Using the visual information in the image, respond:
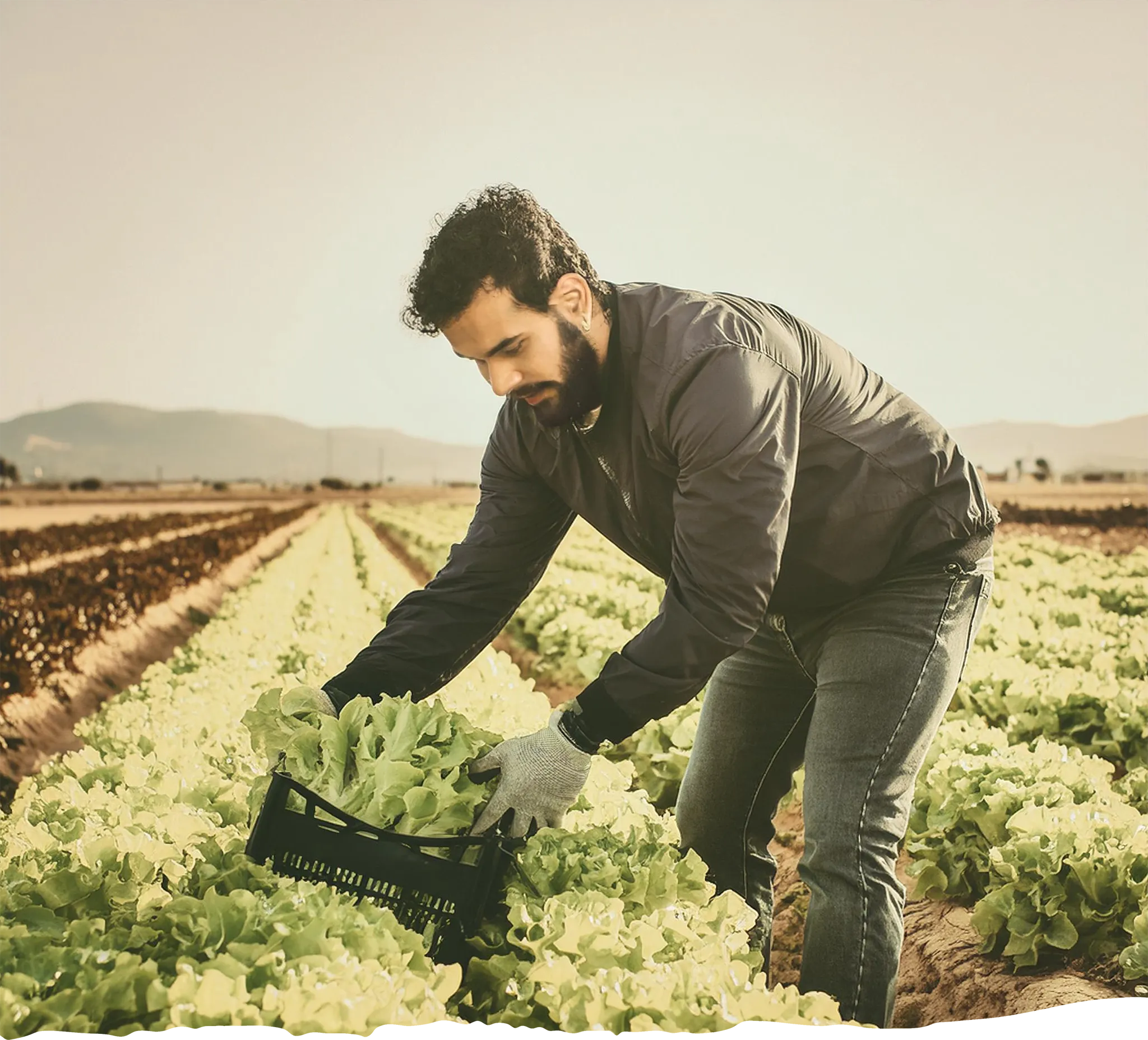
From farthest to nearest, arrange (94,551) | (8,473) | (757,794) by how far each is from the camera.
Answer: (8,473) < (94,551) < (757,794)

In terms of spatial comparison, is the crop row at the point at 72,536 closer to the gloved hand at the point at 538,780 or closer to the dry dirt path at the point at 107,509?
the dry dirt path at the point at 107,509

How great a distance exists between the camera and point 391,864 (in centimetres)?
237

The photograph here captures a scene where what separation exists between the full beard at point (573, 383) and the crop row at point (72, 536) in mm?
21945

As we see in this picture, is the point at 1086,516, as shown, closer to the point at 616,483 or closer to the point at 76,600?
the point at 76,600

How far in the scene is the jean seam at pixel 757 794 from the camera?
326 centimetres

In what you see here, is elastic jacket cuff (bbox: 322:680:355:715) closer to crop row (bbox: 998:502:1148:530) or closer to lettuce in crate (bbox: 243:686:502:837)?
lettuce in crate (bbox: 243:686:502:837)

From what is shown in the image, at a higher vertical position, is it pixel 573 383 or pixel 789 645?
pixel 573 383

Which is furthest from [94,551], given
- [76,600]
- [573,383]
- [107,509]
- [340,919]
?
[107,509]

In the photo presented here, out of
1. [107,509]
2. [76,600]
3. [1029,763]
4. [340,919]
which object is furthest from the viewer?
[107,509]

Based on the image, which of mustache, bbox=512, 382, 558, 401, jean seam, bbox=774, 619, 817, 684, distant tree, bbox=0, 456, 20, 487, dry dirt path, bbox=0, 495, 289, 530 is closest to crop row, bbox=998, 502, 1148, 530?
jean seam, bbox=774, 619, 817, 684

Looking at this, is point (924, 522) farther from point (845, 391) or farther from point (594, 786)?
point (594, 786)

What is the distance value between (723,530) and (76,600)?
1084 centimetres

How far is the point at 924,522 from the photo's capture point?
9.20 ft

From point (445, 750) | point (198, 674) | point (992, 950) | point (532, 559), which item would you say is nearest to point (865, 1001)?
point (445, 750)
